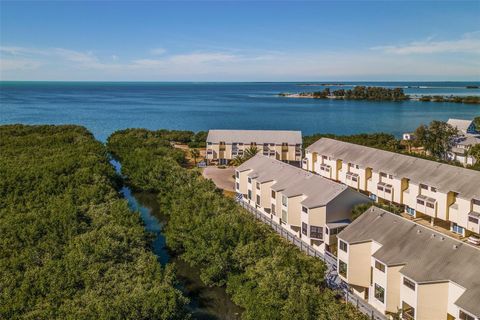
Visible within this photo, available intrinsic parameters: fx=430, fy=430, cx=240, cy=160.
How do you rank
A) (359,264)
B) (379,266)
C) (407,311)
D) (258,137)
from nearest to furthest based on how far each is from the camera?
(407,311) → (379,266) → (359,264) → (258,137)

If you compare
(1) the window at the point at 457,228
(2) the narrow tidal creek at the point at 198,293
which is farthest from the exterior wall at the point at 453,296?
(1) the window at the point at 457,228

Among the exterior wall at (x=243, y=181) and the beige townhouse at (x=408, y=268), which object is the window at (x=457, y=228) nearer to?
the beige townhouse at (x=408, y=268)

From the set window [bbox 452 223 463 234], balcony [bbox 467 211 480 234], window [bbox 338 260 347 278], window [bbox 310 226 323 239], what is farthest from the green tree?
window [bbox 338 260 347 278]

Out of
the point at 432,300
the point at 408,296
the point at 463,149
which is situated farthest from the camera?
the point at 463,149

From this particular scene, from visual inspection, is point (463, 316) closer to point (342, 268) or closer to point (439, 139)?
point (342, 268)

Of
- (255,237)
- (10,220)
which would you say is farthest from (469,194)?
(10,220)

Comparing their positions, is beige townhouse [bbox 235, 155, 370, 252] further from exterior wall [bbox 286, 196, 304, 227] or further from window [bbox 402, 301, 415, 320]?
window [bbox 402, 301, 415, 320]

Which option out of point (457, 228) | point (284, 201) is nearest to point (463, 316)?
point (457, 228)
